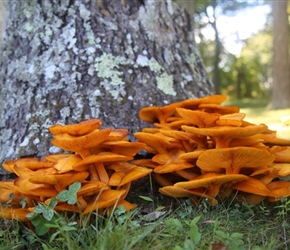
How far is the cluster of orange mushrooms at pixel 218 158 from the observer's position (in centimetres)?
192

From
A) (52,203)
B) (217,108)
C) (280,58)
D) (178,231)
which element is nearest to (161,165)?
(178,231)

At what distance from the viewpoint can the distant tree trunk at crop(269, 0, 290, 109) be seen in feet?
33.2

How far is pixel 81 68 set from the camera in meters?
2.84

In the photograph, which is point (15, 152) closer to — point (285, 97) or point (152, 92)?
point (152, 92)

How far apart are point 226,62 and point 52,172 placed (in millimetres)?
31449

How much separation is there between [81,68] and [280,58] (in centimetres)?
870

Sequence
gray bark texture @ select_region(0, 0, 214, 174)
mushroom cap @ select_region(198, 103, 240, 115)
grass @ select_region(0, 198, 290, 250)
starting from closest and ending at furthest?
grass @ select_region(0, 198, 290, 250)
mushroom cap @ select_region(198, 103, 240, 115)
gray bark texture @ select_region(0, 0, 214, 174)

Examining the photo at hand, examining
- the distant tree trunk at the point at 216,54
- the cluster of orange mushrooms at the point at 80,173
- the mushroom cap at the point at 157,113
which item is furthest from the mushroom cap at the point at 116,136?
the distant tree trunk at the point at 216,54

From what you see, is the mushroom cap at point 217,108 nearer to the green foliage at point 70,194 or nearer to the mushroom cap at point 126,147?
the mushroom cap at point 126,147

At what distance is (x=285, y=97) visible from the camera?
10.1 meters

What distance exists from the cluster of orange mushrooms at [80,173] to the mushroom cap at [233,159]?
337mm

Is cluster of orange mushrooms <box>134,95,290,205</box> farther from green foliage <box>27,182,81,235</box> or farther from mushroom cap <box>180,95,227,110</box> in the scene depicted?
green foliage <box>27,182,81,235</box>

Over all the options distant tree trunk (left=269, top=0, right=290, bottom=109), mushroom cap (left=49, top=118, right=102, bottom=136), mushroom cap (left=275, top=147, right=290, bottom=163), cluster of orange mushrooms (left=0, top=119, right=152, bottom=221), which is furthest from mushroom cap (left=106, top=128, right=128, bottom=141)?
distant tree trunk (left=269, top=0, right=290, bottom=109)

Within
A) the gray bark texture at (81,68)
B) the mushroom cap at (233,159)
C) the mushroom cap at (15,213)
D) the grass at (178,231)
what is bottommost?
the grass at (178,231)
